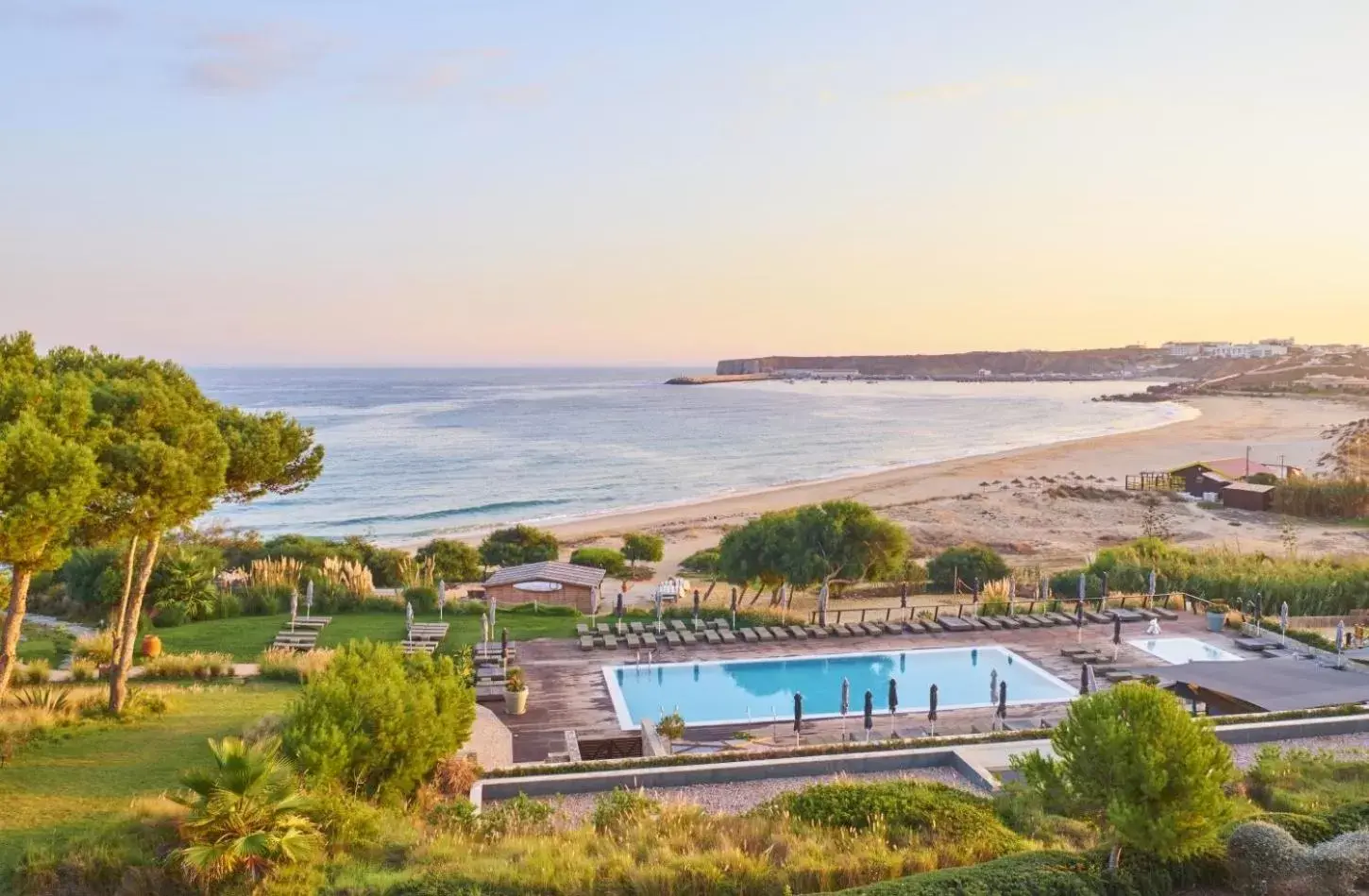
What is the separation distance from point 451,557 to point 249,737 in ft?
63.2

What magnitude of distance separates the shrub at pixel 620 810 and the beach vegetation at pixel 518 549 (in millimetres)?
22306

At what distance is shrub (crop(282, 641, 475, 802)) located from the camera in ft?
28.7

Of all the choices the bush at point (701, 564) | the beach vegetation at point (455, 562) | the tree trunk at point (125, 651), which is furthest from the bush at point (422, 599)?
the bush at point (701, 564)

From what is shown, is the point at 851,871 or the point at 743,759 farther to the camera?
the point at 743,759

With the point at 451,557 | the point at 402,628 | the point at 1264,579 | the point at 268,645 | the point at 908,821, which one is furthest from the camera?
the point at 451,557

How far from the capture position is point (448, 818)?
8898 millimetres

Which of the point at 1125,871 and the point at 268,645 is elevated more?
the point at 1125,871

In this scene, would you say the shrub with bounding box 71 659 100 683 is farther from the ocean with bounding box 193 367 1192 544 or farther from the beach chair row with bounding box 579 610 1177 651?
the ocean with bounding box 193 367 1192 544

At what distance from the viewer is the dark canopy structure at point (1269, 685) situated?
41.7 feet

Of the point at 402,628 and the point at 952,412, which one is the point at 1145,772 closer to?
the point at 402,628

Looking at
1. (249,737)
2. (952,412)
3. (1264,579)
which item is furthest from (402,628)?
(952,412)

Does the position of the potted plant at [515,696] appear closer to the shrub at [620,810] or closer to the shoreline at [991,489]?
the shrub at [620,810]

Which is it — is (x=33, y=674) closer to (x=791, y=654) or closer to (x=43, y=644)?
(x=43, y=644)

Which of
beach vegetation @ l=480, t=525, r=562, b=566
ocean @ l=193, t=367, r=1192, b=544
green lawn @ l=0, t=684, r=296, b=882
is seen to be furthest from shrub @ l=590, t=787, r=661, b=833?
ocean @ l=193, t=367, r=1192, b=544
